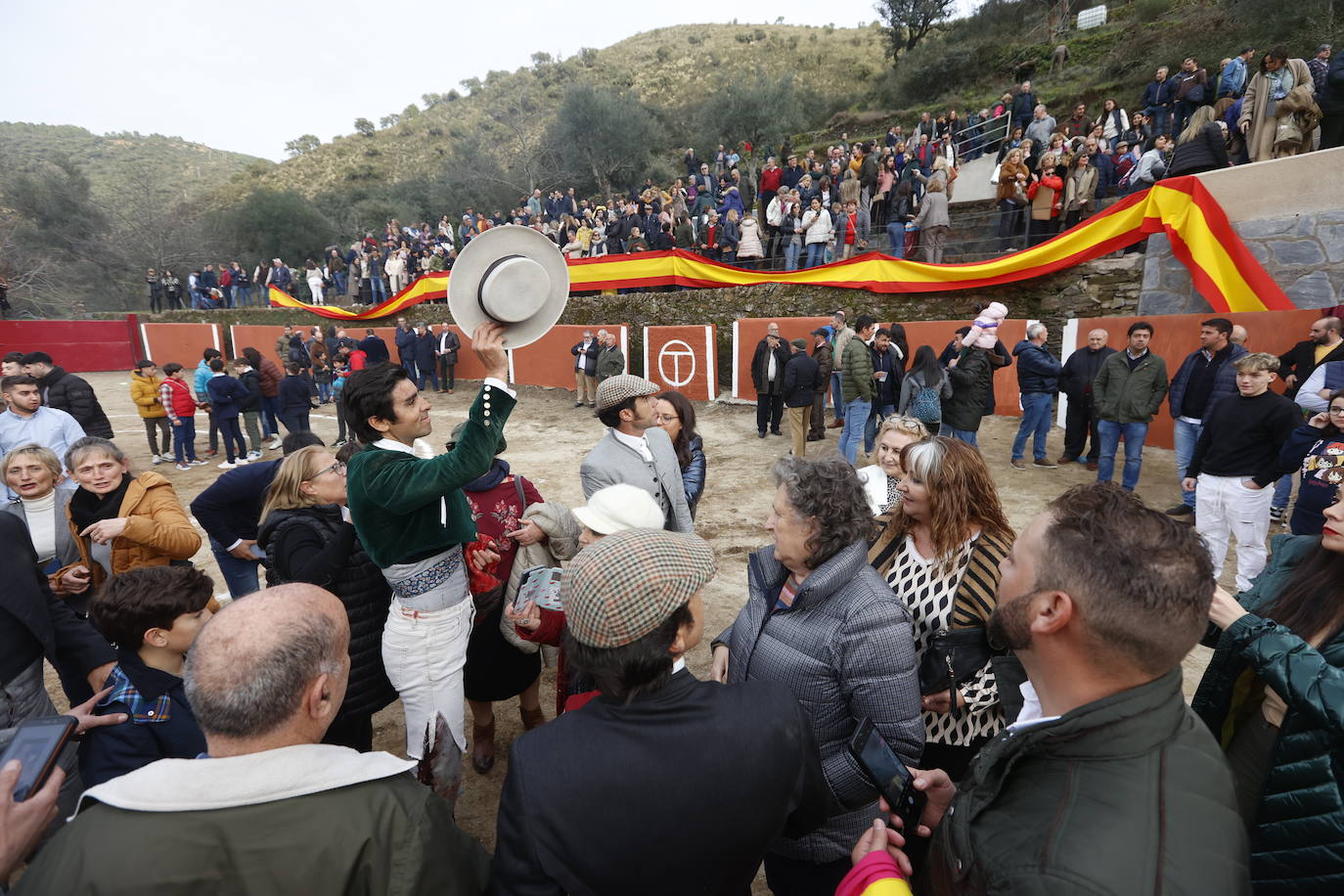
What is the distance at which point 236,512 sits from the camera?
3.70 m

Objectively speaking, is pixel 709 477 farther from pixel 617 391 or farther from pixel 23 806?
pixel 23 806

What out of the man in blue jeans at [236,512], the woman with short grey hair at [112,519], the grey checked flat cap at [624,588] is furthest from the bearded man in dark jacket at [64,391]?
the grey checked flat cap at [624,588]

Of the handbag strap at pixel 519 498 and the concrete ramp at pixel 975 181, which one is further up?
the concrete ramp at pixel 975 181

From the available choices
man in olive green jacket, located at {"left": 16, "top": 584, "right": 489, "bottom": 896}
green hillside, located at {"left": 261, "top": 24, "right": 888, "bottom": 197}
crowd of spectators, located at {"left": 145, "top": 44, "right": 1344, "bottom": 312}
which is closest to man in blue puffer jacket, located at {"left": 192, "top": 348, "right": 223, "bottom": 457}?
crowd of spectators, located at {"left": 145, "top": 44, "right": 1344, "bottom": 312}

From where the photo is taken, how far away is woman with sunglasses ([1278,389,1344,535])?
3.61 m

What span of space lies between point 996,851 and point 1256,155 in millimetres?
11754

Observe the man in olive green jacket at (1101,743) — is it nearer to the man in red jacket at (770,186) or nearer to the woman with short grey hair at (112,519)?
the woman with short grey hair at (112,519)

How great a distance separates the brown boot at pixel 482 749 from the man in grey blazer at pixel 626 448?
1.32m

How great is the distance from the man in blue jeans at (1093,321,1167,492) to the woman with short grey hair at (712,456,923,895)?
5.97m

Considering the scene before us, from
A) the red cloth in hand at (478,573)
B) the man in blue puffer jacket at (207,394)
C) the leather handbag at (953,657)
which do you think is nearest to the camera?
the leather handbag at (953,657)

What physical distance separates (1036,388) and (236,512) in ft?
25.6

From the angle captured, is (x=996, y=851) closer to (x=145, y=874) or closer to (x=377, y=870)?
(x=377, y=870)

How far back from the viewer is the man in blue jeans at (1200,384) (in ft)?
18.1

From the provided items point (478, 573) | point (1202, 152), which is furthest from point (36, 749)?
point (1202, 152)
